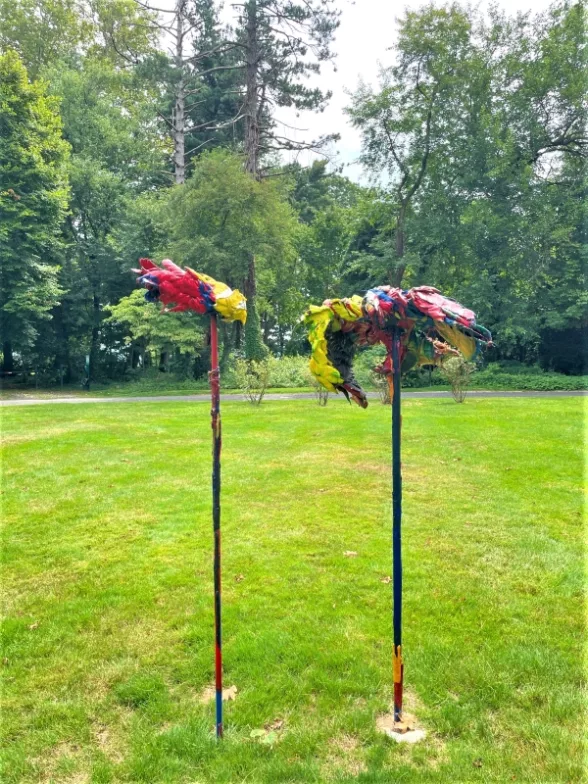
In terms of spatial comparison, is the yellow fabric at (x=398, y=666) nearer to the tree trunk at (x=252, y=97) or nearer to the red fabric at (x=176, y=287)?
the red fabric at (x=176, y=287)

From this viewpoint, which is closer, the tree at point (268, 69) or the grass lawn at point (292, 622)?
the grass lawn at point (292, 622)

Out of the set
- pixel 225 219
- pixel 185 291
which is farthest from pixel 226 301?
pixel 225 219

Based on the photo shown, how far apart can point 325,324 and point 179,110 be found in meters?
25.4

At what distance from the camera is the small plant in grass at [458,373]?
12469 mm

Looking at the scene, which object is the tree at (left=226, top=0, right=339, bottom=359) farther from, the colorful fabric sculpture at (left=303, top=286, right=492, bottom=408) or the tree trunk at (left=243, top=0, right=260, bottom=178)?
the colorful fabric sculpture at (left=303, top=286, right=492, bottom=408)

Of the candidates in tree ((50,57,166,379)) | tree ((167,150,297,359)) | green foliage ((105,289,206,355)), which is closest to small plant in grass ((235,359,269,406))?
green foliage ((105,289,206,355))

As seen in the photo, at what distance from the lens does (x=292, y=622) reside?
11.2ft

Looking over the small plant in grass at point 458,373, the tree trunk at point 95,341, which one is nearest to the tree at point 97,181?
the tree trunk at point 95,341

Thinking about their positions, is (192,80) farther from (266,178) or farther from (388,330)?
(388,330)

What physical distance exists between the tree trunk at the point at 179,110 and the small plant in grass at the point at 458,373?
640 inches

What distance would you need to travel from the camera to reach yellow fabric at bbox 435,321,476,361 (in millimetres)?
2418

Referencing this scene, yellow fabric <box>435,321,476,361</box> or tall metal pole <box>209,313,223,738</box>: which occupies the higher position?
yellow fabric <box>435,321,476,361</box>

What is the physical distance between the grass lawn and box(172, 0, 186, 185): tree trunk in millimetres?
20617

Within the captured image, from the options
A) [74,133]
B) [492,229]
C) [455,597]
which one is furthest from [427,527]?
[74,133]
